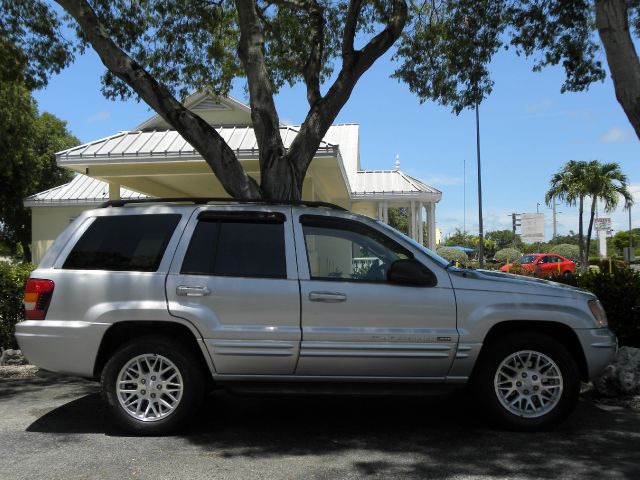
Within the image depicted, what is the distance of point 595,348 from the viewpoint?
197 inches

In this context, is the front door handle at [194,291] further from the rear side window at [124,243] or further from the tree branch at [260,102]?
the tree branch at [260,102]

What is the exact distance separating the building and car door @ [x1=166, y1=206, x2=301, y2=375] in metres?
6.89

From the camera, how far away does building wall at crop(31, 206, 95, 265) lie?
21891 mm

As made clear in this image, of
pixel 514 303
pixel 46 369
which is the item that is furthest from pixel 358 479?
pixel 46 369

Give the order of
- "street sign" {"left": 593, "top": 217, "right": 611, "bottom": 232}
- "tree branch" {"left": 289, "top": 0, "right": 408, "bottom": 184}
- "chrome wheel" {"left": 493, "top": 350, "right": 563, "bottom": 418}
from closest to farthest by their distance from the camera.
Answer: "chrome wheel" {"left": 493, "top": 350, "right": 563, "bottom": 418} < "tree branch" {"left": 289, "top": 0, "right": 408, "bottom": 184} < "street sign" {"left": 593, "top": 217, "right": 611, "bottom": 232}

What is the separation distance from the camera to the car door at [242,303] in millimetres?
4848

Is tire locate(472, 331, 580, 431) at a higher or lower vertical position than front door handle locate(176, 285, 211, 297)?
lower

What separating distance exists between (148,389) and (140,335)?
18.5 inches

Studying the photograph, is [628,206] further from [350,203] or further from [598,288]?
[598,288]

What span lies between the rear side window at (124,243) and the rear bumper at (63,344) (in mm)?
526

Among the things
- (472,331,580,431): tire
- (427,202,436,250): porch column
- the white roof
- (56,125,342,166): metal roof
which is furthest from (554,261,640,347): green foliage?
the white roof

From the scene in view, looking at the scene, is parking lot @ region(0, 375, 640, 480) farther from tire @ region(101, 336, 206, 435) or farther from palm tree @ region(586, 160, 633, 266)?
palm tree @ region(586, 160, 633, 266)

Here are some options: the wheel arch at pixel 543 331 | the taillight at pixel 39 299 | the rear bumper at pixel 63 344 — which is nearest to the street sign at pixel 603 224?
the wheel arch at pixel 543 331

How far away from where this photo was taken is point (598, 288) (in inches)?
304
